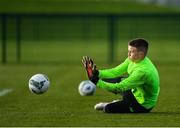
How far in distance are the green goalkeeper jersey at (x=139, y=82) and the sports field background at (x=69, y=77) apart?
331mm

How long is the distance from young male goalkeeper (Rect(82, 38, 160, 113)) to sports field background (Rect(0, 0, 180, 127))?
28 cm

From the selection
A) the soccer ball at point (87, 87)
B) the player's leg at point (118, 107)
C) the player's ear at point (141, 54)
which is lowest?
the player's leg at point (118, 107)

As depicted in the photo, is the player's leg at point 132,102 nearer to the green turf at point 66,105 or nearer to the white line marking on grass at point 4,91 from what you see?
the green turf at point 66,105

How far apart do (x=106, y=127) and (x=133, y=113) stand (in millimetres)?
1973

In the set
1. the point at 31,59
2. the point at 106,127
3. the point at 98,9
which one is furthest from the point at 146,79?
the point at 98,9

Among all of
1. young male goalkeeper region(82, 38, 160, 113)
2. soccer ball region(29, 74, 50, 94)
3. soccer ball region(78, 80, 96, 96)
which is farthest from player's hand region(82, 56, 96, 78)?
soccer ball region(29, 74, 50, 94)

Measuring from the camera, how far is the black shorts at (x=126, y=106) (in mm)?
12797

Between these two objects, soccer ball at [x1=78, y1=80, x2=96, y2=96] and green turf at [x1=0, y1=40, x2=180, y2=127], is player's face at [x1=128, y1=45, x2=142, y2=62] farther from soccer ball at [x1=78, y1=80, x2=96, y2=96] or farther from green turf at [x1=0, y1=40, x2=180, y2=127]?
soccer ball at [x1=78, y1=80, x2=96, y2=96]

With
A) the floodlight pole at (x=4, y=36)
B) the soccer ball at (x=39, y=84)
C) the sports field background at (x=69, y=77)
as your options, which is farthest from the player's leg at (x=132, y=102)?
the floodlight pole at (x=4, y=36)

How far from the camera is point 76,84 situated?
1992 centimetres

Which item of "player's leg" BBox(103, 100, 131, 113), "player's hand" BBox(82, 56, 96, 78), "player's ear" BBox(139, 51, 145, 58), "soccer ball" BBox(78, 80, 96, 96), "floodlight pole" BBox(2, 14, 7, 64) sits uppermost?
"floodlight pole" BBox(2, 14, 7, 64)

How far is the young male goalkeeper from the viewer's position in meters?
12.2

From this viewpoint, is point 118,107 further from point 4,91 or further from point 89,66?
point 4,91

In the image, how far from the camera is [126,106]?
506 inches
